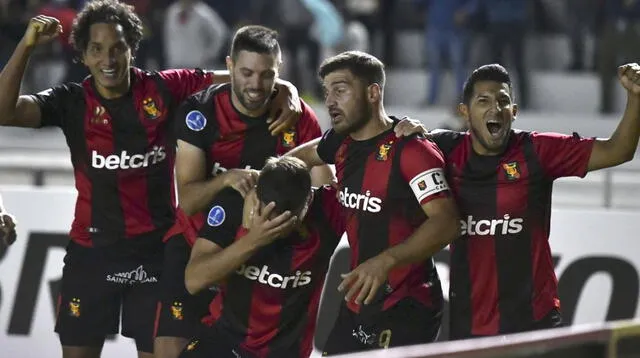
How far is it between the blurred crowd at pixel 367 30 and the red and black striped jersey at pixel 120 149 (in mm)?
6921

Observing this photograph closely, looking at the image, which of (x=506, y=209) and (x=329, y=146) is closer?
(x=506, y=209)

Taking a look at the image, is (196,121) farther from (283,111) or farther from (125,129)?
(125,129)

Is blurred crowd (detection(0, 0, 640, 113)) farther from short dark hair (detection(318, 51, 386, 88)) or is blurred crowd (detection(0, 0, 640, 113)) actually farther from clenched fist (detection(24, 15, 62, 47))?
short dark hair (detection(318, 51, 386, 88))

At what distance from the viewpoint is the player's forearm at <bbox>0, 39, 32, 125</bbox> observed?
6438mm

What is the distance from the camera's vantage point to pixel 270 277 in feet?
19.3

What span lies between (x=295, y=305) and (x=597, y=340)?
2.46 meters

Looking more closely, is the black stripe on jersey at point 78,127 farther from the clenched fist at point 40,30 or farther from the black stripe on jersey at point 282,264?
the black stripe on jersey at point 282,264

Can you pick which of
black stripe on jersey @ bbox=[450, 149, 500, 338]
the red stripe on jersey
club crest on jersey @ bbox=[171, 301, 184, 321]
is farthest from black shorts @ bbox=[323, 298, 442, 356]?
the red stripe on jersey

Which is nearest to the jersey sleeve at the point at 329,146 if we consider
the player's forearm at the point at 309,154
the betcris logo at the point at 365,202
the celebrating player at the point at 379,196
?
the player's forearm at the point at 309,154

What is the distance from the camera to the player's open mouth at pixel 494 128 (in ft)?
18.9

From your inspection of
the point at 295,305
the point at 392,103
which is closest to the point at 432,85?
the point at 392,103

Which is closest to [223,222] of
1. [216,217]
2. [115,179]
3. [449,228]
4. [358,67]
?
[216,217]

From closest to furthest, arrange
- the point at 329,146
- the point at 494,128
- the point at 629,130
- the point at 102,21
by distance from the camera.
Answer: the point at 629,130 < the point at 494,128 < the point at 329,146 < the point at 102,21

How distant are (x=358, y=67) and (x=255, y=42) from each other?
603 mm
